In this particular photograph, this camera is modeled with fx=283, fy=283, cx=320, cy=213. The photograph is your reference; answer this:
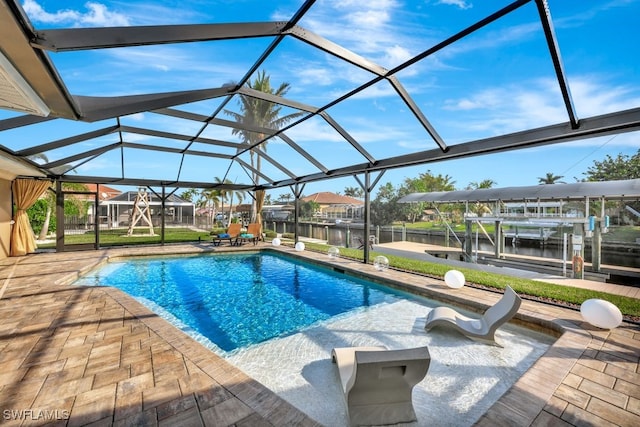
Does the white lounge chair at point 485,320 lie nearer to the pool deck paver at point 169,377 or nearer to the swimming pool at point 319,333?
the swimming pool at point 319,333

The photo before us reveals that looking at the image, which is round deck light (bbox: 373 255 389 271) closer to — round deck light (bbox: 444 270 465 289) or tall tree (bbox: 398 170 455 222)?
round deck light (bbox: 444 270 465 289)

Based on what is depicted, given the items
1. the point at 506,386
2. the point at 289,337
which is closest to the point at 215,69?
the point at 289,337

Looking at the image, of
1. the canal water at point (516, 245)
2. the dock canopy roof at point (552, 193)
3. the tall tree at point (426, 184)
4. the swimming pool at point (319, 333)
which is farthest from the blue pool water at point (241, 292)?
the tall tree at point (426, 184)

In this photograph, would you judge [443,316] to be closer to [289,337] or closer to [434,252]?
[289,337]

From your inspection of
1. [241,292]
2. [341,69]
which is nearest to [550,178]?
[341,69]

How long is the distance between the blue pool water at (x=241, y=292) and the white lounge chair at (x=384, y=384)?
2357 millimetres

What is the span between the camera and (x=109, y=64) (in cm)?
460

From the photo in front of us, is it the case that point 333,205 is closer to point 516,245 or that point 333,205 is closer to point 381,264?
point 516,245

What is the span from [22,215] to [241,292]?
8659 mm

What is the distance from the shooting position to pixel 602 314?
3898mm

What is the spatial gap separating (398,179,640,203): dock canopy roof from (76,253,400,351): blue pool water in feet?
19.8

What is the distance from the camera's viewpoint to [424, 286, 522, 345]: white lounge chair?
383 cm

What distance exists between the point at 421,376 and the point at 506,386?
4.83 ft

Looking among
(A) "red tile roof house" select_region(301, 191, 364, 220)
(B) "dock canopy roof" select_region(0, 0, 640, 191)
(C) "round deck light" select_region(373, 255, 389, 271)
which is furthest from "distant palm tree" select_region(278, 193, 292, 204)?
(B) "dock canopy roof" select_region(0, 0, 640, 191)
